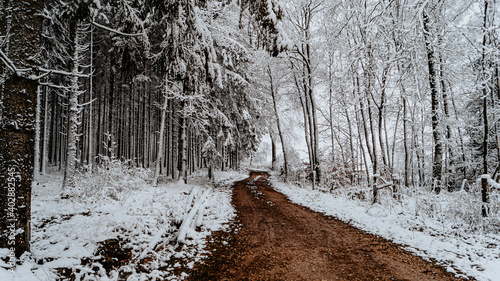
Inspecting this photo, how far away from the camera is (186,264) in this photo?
3.64 metres

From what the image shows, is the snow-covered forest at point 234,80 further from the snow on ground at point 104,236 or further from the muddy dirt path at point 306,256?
the muddy dirt path at point 306,256

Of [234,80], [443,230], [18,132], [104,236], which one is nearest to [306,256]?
[443,230]

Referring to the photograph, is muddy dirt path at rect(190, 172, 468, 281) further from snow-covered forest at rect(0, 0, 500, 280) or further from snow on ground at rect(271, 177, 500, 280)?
snow-covered forest at rect(0, 0, 500, 280)

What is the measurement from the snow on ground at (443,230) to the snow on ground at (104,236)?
407 centimetres

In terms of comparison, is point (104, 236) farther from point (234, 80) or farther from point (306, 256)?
point (234, 80)

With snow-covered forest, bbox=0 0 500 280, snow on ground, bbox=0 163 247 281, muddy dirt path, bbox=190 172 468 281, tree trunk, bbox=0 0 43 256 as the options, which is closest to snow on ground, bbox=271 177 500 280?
snow-covered forest, bbox=0 0 500 280

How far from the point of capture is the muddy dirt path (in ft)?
11.0

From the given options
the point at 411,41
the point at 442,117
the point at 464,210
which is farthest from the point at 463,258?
the point at 442,117

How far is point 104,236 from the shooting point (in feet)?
13.5

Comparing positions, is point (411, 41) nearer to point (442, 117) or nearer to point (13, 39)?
point (442, 117)

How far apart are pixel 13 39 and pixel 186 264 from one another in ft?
14.1

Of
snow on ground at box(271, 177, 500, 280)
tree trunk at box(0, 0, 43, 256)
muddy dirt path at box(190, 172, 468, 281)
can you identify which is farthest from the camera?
snow on ground at box(271, 177, 500, 280)

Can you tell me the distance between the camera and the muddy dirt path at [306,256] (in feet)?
11.0

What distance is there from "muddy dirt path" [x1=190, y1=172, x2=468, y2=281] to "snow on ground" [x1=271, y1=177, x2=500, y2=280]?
1.35 ft
